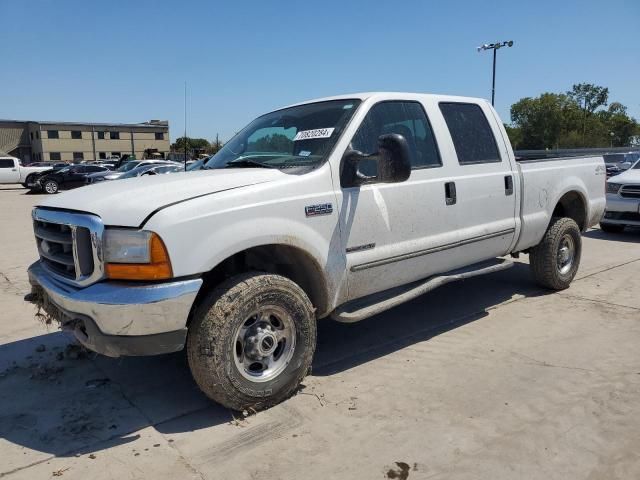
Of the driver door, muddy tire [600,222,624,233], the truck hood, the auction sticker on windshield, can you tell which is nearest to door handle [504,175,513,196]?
the driver door

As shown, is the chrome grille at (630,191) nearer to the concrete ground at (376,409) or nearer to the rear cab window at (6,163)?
the concrete ground at (376,409)

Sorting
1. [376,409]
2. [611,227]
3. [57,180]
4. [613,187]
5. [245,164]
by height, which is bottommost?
[376,409]

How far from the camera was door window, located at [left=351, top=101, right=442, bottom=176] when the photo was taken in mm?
3754

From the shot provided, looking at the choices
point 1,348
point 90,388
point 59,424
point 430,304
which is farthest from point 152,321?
point 430,304

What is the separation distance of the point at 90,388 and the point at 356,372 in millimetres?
1851

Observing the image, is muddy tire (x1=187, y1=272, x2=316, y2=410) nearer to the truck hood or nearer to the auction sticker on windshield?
the truck hood

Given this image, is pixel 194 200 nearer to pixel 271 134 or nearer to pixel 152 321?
pixel 152 321

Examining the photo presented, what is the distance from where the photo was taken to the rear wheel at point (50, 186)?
2598cm

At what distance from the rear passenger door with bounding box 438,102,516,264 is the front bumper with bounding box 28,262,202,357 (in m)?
2.36

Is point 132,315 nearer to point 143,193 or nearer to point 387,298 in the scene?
point 143,193

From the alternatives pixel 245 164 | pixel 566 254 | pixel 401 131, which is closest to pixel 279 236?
pixel 245 164

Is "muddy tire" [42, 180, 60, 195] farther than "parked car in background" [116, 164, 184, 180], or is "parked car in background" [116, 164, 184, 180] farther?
"muddy tire" [42, 180, 60, 195]

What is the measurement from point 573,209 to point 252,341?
4648 millimetres

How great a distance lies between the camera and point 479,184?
4500 mm
